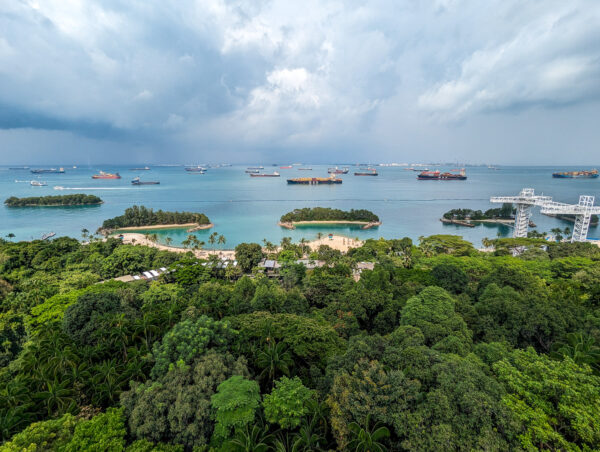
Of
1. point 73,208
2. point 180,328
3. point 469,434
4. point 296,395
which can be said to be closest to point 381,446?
point 469,434

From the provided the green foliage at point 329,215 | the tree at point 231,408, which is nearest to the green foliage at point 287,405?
the tree at point 231,408

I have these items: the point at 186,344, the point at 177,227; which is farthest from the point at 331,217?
the point at 186,344

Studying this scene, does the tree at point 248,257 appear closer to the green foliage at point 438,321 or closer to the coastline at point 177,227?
the green foliage at point 438,321

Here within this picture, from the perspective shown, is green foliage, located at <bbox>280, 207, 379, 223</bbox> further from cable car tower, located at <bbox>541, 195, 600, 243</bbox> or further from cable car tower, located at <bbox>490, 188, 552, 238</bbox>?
cable car tower, located at <bbox>541, 195, 600, 243</bbox>

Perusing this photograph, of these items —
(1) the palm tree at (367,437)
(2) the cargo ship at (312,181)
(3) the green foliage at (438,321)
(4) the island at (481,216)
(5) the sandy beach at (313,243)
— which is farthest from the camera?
(2) the cargo ship at (312,181)

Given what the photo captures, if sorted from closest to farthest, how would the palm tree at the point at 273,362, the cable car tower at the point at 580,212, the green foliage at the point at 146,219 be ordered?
1. the palm tree at the point at 273,362
2. the cable car tower at the point at 580,212
3. the green foliage at the point at 146,219

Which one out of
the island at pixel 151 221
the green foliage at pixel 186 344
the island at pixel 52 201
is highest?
the green foliage at pixel 186 344

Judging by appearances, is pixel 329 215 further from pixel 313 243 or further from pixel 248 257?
pixel 248 257

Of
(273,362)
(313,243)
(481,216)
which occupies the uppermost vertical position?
(273,362)
